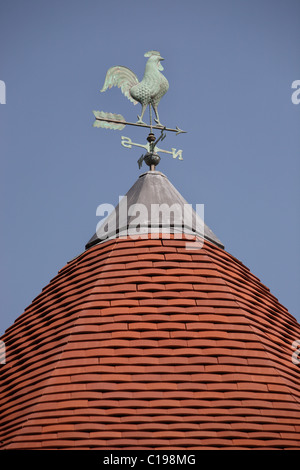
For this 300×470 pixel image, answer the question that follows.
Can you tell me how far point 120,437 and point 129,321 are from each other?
58.2 inches

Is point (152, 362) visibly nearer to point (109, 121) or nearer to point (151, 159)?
point (151, 159)

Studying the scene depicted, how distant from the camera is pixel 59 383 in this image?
923 cm

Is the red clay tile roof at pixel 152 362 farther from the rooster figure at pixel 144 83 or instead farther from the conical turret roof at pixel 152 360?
the rooster figure at pixel 144 83

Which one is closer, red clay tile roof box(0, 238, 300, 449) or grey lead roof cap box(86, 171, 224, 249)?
red clay tile roof box(0, 238, 300, 449)

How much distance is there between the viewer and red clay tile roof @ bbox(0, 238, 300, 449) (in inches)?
342

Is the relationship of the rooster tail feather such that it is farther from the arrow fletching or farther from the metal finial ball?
the metal finial ball

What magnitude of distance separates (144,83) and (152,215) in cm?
240

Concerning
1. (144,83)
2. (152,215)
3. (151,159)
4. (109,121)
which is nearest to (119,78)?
(144,83)

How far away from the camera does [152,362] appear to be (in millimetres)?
9227

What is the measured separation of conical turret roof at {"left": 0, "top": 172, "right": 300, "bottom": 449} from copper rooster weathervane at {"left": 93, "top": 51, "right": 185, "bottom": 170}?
5.39ft

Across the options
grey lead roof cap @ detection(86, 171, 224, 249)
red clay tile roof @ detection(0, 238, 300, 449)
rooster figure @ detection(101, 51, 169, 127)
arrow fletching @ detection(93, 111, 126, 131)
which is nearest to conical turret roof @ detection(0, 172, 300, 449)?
red clay tile roof @ detection(0, 238, 300, 449)

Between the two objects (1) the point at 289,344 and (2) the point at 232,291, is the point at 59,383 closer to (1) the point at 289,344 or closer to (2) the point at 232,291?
(2) the point at 232,291

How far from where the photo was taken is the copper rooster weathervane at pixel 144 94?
12.4 meters

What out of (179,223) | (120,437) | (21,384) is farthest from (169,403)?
(179,223)
